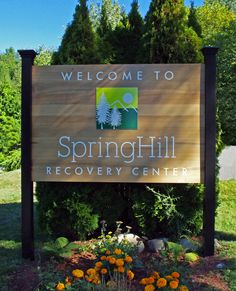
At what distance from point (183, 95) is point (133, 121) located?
23.5 inches

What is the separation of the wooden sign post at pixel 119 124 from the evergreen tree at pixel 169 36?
2.24 feet

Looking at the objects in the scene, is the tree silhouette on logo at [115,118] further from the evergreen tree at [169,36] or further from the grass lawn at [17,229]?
the grass lawn at [17,229]

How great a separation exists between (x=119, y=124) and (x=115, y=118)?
0.08 metres

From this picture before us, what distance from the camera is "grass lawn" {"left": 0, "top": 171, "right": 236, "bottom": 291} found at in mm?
4289

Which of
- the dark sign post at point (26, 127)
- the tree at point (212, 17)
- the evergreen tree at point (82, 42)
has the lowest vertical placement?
the dark sign post at point (26, 127)

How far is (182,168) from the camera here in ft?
15.1

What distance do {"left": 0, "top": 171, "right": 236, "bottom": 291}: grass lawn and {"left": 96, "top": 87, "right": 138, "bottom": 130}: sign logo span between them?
5.68ft

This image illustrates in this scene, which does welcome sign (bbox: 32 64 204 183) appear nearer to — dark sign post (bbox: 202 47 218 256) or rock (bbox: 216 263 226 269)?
dark sign post (bbox: 202 47 218 256)

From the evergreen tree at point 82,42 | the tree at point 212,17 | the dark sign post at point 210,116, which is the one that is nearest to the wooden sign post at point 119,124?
the dark sign post at point 210,116

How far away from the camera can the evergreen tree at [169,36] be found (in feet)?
17.0

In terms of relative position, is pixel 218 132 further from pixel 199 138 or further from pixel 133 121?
pixel 133 121

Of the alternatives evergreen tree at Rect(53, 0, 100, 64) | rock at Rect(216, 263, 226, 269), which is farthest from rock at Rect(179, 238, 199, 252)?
evergreen tree at Rect(53, 0, 100, 64)

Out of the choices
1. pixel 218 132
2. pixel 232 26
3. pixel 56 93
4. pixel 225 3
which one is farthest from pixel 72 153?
pixel 225 3

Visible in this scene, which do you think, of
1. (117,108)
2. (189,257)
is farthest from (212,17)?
(189,257)
